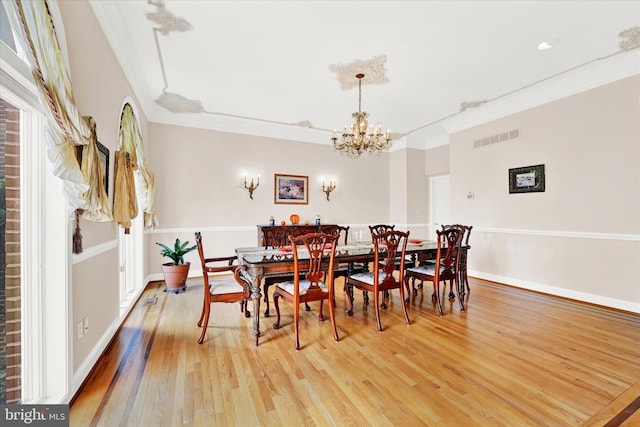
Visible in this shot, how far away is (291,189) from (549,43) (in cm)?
434

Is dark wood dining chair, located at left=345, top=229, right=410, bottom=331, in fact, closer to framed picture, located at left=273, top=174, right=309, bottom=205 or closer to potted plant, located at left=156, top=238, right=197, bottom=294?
potted plant, located at left=156, top=238, right=197, bottom=294

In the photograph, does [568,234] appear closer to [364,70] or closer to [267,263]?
[364,70]

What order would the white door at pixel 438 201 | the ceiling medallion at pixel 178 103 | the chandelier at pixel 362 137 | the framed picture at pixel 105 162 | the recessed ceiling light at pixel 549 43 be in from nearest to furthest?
the framed picture at pixel 105 162 → the recessed ceiling light at pixel 549 43 → the chandelier at pixel 362 137 → the ceiling medallion at pixel 178 103 → the white door at pixel 438 201

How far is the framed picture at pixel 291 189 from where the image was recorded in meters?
5.74

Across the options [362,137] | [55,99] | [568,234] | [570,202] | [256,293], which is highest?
[362,137]

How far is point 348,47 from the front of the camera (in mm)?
3068

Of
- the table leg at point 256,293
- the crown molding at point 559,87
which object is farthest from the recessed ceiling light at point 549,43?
the table leg at point 256,293

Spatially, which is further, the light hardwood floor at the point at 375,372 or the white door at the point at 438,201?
the white door at the point at 438,201

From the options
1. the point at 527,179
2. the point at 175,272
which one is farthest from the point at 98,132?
the point at 527,179

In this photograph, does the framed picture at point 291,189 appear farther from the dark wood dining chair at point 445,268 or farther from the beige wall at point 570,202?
the beige wall at point 570,202

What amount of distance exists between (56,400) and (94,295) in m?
0.78

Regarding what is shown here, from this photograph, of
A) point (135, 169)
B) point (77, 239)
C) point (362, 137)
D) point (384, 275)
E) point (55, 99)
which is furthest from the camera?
point (362, 137)

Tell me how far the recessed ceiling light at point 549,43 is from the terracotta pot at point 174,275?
5.23 metres

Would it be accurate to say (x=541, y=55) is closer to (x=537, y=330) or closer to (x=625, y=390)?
(x=537, y=330)
